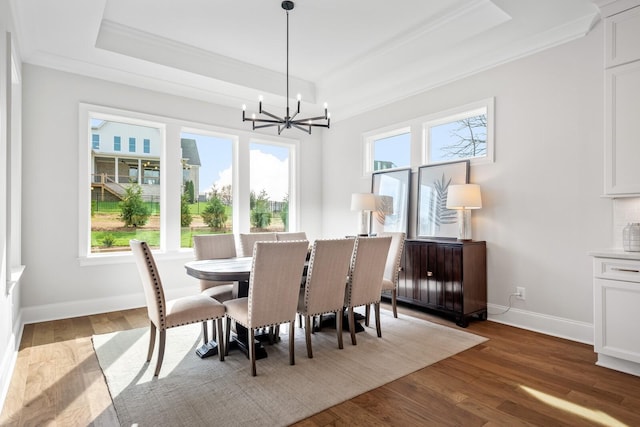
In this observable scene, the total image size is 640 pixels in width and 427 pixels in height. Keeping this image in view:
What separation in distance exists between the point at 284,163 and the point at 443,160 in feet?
9.00

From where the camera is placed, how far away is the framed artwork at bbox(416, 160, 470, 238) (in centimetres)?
428

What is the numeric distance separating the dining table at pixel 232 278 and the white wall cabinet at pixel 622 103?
3.01 metres

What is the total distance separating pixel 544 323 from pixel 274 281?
277cm

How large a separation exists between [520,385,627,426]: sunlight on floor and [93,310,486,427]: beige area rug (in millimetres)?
753

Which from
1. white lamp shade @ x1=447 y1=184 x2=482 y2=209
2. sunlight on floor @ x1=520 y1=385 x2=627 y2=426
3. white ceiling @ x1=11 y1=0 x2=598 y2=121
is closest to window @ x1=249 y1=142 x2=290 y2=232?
white ceiling @ x1=11 y1=0 x2=598 y2=121

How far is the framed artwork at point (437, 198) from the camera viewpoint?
4281mm

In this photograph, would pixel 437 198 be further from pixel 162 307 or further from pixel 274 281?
pixel 162 307

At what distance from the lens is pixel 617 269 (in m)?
2.67

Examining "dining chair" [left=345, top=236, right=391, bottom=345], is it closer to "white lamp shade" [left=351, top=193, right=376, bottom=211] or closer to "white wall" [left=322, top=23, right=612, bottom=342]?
"white wall" [left=322, top=23, right=612, bottom=342]

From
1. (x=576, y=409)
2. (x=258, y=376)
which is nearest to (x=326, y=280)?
(x=258, y=376)

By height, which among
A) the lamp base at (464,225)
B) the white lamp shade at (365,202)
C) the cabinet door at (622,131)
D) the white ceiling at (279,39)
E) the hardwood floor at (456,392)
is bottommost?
the hardwood floor at (456,392)

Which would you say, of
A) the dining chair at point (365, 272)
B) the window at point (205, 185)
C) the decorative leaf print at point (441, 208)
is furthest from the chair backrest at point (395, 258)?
the window at point (205, 185)

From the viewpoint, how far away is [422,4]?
11.1 ft

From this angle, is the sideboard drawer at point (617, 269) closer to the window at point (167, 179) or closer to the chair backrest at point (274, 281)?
the chair backrest at point (274, 281)
